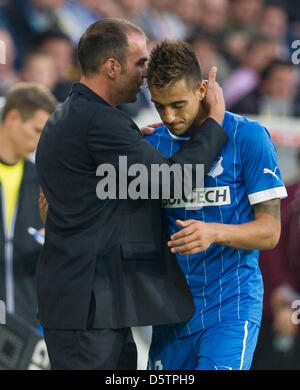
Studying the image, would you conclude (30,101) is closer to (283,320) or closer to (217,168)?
(217,168)

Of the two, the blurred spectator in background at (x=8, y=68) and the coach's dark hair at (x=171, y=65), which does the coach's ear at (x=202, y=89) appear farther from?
the blurred spectator in background at (x=8, y=68)

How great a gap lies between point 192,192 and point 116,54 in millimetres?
628

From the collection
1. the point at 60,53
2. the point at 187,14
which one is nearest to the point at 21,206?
the point at 60,53

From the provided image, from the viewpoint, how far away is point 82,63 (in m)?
2.80

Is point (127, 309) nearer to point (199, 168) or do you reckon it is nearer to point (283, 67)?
point (199, 168)

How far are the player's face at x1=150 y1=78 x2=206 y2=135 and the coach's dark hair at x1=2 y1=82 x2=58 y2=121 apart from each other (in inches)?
75.2

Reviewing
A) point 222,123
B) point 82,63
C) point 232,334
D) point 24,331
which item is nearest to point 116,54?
point 82,63

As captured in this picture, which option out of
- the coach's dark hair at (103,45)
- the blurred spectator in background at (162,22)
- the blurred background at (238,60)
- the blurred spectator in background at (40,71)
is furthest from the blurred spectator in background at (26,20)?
the coach's dark hair at (103,45)

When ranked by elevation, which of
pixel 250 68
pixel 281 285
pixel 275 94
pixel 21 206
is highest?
pixel 250 68

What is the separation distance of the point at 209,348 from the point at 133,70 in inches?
44.8

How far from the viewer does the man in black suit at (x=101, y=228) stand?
8.52 feet

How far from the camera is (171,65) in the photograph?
2.66 m

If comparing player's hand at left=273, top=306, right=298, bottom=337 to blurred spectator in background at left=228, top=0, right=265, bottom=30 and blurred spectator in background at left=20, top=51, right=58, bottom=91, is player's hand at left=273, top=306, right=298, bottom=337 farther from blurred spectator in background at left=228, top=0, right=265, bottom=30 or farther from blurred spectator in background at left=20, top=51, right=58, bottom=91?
blurred spectator in background at left=228, top=0, right=265, bottom=30

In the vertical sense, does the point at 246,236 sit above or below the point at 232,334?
above
